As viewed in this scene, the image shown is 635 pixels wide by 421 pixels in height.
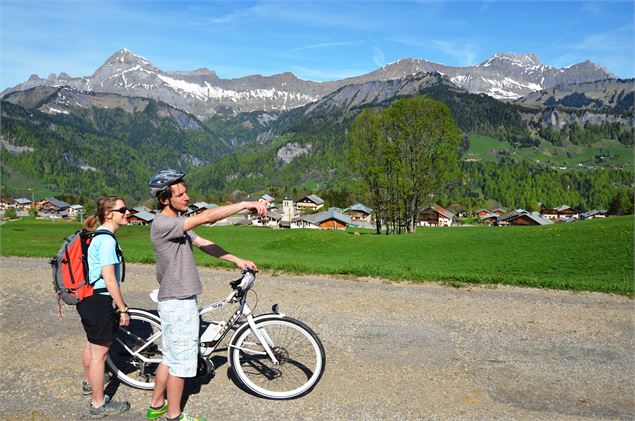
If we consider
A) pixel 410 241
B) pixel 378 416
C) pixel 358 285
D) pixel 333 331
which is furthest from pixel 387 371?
pixel 410 241

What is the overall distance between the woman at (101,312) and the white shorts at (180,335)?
82 centimetres

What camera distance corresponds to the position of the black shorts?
21.2 feet

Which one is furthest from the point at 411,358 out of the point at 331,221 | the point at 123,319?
the point at 331,221

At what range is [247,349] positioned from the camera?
23.4 ft

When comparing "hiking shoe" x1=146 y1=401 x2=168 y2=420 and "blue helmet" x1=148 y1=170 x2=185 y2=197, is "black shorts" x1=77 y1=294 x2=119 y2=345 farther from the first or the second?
"blue helmet" x1=148 y1=170 x2=185 y2=197

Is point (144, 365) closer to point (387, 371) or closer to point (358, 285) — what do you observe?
point (387, 371)

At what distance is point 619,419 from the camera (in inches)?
253

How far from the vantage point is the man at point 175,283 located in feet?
18.8

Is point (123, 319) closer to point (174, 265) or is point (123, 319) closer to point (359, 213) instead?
point (174, 265)

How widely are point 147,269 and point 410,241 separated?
2194 cm

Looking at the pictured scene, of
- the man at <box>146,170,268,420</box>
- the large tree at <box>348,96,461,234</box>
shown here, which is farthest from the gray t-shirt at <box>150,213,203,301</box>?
the large tree at <box>348,96,461,234</box>

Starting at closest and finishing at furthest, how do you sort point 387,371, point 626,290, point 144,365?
point 144,365, point 387,371, point 626,290

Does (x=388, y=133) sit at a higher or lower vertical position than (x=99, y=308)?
higher

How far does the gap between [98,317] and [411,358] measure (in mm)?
5379
